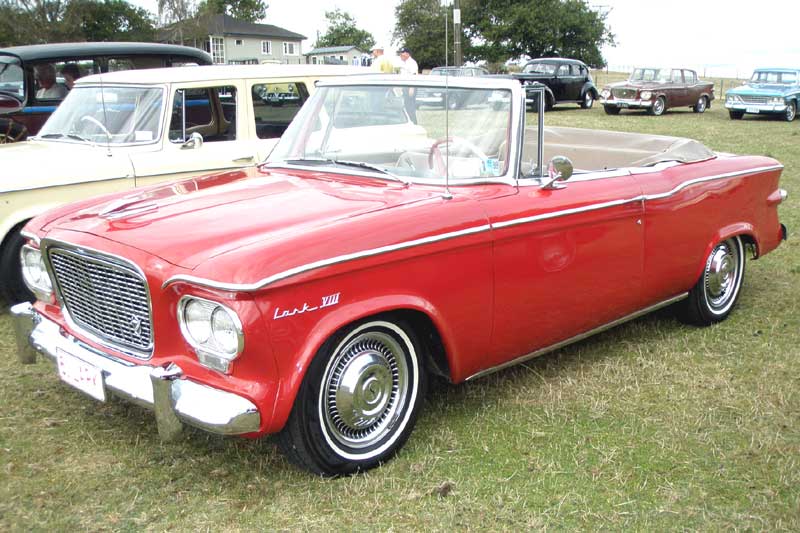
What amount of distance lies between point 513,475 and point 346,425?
713 mm

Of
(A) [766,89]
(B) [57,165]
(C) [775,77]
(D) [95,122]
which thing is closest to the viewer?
(B) [57,165]

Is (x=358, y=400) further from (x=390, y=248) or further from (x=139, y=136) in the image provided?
(x=139, y=136)

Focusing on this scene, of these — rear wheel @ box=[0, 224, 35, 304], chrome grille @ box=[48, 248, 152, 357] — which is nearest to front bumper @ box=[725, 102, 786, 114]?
rear wheel @ box=[0, 224, 35, 304]

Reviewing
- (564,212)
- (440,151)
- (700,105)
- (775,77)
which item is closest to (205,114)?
(440,151)

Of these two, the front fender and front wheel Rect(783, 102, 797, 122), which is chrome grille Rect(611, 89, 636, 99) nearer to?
front wheel Rect(783, 102, 797, 122)

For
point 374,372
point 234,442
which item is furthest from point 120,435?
point 374,372

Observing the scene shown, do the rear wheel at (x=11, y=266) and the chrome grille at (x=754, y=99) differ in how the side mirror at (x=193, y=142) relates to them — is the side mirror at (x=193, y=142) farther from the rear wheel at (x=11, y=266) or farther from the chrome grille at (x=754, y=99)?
the chrome grille at (x=754, y=99)

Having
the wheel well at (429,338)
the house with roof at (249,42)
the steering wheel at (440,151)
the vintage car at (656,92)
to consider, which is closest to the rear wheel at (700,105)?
the vintage car at (656,92)

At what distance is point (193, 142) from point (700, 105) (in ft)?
69.0

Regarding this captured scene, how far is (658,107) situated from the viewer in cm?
2230

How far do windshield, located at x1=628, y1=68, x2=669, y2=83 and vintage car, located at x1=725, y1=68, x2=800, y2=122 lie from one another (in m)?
2.18

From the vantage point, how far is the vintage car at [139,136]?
5199 millimetres

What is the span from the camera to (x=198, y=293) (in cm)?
279

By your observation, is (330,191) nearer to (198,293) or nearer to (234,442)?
(198,293)
